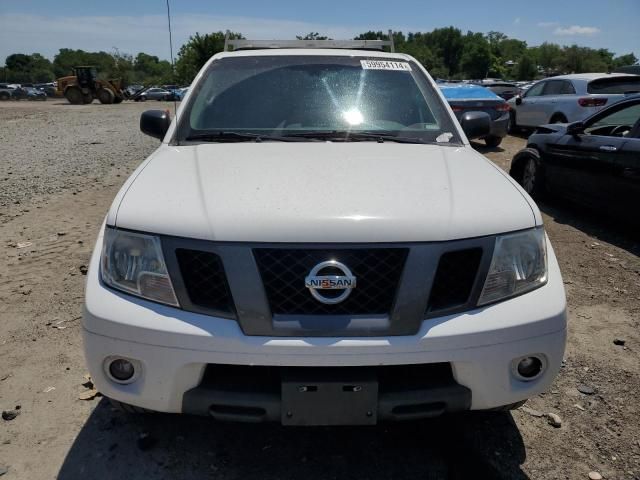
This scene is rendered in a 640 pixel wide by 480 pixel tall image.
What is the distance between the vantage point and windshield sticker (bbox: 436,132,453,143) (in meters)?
3.03

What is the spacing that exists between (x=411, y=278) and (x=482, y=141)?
11822mm

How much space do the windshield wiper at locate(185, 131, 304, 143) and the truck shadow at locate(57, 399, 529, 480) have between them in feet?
4.82

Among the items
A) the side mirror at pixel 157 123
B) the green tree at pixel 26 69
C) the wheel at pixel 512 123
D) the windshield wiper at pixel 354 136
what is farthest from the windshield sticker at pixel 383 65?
the green tree at pixel 26 69

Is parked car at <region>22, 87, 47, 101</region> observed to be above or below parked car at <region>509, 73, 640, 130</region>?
below

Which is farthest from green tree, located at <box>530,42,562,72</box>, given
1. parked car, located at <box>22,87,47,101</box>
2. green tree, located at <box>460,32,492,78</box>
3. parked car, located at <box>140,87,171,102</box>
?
parked car, located at <box>22,87,47,101</box>

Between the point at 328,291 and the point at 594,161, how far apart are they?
15.9ft

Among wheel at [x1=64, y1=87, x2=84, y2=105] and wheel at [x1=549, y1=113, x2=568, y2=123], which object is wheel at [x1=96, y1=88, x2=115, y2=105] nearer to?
wheel at [x1=64, y1=87, x2=84, y2=105]

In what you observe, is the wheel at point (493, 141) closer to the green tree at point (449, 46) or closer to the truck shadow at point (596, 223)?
the truck shadow at point (596, 223)

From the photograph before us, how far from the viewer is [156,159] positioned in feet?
8.84

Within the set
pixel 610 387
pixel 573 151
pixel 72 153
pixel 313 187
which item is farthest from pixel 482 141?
pixel 313 187

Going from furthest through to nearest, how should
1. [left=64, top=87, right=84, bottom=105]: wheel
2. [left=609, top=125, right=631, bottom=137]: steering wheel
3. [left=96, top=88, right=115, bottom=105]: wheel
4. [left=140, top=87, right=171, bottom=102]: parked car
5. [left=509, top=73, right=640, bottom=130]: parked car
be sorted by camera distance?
1. [left=140, top=87, right=171, bottom=102]: parked car
2. [left=96, top=88, right=115, bottom=105]: wheel
3. [left=64, top=87, right=84, bottom=105]: wheel
4. [left=509, top=73, right=640, bottom=130]: parked car
5. [left=609, top=125, right=631, bottom=137]: steering wheel

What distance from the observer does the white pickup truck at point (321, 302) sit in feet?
6.20

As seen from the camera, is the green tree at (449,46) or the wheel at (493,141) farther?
the green tree at (449,46)

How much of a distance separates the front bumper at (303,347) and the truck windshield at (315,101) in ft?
4.29
